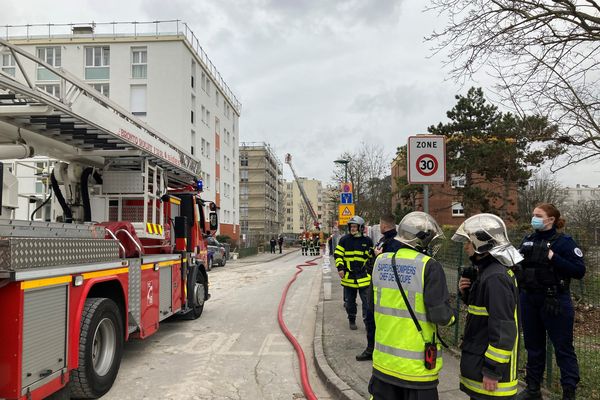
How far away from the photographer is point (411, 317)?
3.13 m

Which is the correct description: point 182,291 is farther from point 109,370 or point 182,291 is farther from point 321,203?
point 321,203

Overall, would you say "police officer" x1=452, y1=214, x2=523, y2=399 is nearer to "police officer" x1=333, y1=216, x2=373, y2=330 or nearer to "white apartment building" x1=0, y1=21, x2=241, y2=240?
"police officer" x1=333, y1=216, x2=373, y2=330

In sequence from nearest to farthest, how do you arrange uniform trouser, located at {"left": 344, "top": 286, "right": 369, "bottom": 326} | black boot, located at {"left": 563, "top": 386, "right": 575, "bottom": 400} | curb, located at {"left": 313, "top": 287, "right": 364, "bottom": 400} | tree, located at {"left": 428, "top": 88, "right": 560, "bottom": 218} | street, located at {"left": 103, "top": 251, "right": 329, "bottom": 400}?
black boot, located at {"left": 563, "top": 386, "right": 575, "bottom": 400}
curb, located at {"left": 313, "top": 287, "right": 364, "bottom": 400}
street, located at {"left": 103, "top": 251, "right": 329, "bottom": 400}
uniform trouser, located at {"left": 344, "top": 286, "right": 369, "bottom": 326}
tree, located at {"left": 428, "top": 88, "right": 560, "bottom": 218}

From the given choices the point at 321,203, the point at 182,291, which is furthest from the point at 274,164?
the point at 182,291

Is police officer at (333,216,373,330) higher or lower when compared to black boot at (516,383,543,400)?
higher

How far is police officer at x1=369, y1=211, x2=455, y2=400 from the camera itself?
10.0ft

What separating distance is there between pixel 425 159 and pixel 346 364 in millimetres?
2893

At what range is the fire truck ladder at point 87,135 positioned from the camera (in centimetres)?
482

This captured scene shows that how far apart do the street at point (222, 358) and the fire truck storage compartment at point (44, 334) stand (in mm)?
1176

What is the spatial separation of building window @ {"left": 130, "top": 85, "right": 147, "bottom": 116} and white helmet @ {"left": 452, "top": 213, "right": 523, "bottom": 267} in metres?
34.9

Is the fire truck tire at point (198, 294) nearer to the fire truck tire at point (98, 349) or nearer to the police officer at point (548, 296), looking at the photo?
the fire truck tire at point (98, 349)

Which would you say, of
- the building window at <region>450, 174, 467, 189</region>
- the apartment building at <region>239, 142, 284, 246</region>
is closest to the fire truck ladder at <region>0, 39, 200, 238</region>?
the building window at <region>450, 174, 467, 189</region>

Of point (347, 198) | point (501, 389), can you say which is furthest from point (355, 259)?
point (347, 198)

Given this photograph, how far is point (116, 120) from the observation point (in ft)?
20.5
